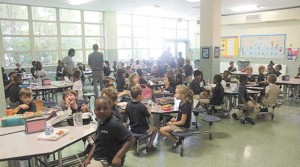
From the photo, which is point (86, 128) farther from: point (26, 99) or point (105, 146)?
point (26, 99)

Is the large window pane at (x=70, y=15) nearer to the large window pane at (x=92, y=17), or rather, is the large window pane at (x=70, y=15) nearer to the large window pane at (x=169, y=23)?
the large window pane at (x=92, y=17)

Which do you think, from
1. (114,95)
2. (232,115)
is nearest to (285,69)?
(232,115)

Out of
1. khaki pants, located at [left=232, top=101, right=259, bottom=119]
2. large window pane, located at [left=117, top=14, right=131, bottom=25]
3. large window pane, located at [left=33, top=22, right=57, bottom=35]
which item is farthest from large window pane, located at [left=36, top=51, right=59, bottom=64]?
khaki pants, located at [left=232, top=101, right=259, bottom=119]

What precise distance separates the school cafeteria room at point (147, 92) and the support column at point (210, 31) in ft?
0.10

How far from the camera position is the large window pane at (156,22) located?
1441cm

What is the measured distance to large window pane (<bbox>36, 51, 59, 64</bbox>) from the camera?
10.5 m

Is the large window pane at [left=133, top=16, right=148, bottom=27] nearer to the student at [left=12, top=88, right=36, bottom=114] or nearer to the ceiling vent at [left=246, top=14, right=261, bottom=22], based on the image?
the ceiling vent at [left=246, top=14, right=261, bottom=22]

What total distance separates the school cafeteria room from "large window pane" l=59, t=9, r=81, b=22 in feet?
0.23

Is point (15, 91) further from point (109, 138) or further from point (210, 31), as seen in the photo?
point (210, 31)

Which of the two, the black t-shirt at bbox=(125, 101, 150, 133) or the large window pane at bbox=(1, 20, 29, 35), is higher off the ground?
the large window pane at bbox=(1, 20, 29, 35)

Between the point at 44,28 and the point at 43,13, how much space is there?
64 centimetres

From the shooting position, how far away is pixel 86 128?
9.18 feet

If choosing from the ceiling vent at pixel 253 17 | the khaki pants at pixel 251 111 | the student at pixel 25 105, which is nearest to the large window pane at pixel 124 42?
Result: the ceiling vent at pixel 253 17

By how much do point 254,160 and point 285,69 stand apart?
357 inches
